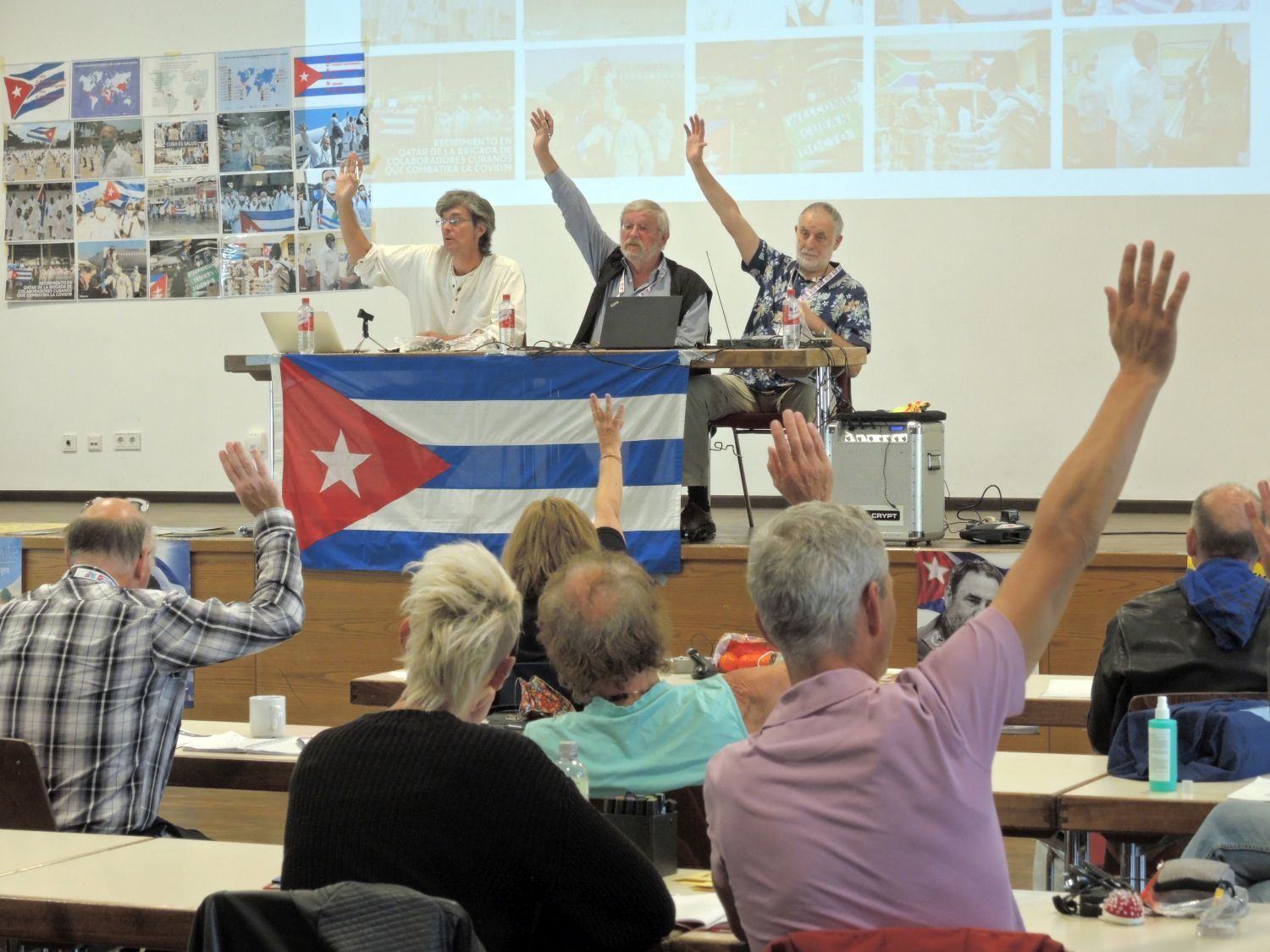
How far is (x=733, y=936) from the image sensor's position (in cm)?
169

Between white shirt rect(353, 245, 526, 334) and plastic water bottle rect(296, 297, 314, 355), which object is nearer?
plastic water bottle rect(296, 297, 314, 355)

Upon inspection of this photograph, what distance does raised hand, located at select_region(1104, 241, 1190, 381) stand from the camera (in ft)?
5.11

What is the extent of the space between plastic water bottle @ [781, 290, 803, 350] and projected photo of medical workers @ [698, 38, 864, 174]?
2.31m

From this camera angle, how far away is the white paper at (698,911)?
1751mm

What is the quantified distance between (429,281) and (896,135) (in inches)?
109

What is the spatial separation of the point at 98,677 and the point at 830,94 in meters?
5.58

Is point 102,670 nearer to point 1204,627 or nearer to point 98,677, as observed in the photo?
point 98,677

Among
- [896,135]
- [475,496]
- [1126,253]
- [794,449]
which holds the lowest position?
[475,496]

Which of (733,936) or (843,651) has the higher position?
(843,651)

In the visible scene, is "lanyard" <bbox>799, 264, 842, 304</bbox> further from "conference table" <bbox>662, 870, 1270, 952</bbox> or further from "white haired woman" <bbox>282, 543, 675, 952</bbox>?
"white haired woman" <bbox>282, 543, 675, 952</bbox>

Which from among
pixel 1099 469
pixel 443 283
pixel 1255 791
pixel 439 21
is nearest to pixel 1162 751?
pixel 1255 791

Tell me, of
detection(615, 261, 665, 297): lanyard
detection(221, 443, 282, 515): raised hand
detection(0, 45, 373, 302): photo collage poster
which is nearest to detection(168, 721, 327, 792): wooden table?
detection(221, 443, 282, 515): raised hand

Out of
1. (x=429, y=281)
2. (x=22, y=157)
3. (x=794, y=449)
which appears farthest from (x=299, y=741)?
(x=22, y=157)

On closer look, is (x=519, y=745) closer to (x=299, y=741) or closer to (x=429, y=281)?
(x=299, y=741)
